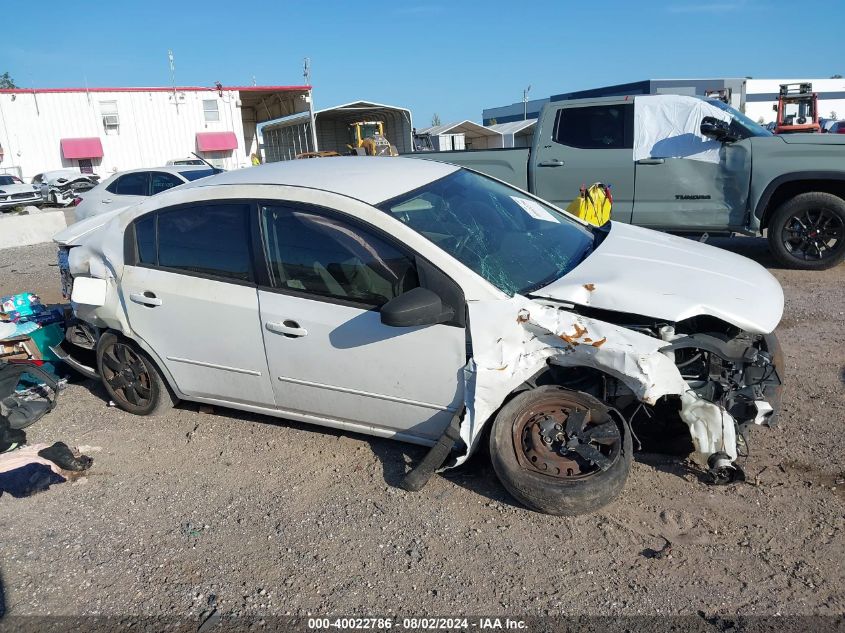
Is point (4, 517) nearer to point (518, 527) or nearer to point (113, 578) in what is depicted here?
point (113, 578)

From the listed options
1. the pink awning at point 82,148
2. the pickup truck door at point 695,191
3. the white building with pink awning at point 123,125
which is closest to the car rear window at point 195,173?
the pickup truck door at point 695,191

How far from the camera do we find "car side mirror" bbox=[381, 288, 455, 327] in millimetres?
3182

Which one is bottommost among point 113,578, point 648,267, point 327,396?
point 113,578

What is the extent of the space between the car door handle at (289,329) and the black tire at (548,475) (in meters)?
1.15

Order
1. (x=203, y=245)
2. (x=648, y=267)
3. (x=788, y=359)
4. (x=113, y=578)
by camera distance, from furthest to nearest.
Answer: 1. (x=788, y=359)
2. (x=203, y=245)
3. (x=648, y=267)
4. (x=113, y=578)

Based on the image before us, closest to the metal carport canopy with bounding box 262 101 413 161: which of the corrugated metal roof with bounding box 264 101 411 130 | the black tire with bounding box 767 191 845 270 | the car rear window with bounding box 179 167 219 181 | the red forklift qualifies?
the corrugated metal roof with bounding box 264 101 411 130

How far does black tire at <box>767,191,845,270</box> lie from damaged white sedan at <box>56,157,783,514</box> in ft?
12.9

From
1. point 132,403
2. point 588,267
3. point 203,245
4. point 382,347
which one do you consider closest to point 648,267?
point 588,267

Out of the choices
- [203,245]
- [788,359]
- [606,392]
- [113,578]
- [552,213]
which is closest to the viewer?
[113,578]

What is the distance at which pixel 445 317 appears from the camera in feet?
10.9

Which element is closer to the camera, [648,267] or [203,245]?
Answer: [648,267]

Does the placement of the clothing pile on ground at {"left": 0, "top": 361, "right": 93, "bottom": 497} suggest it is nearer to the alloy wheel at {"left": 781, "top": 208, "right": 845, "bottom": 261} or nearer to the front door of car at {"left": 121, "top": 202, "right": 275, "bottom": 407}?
the front door of car at {"left": 121, "top": 202, "right": 275, "bottom": 407}

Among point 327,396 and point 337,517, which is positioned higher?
point 327,396

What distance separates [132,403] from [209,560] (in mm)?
1958
